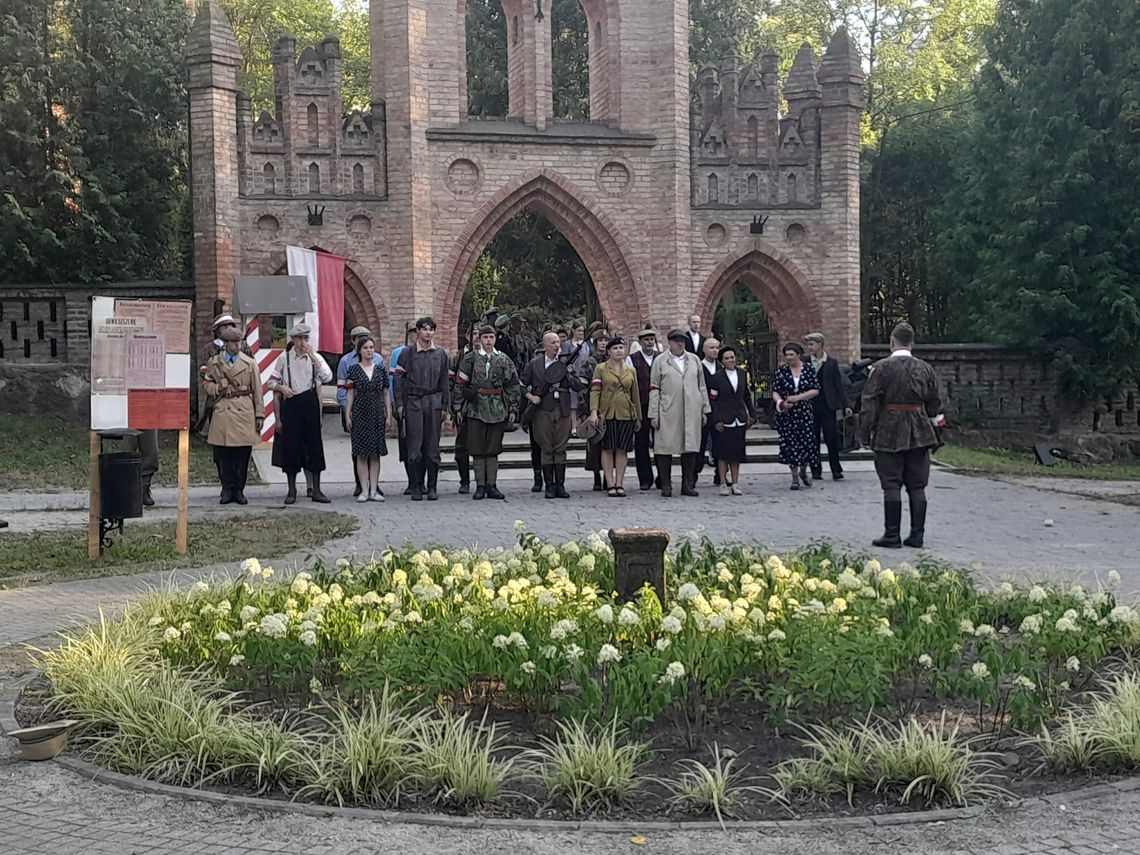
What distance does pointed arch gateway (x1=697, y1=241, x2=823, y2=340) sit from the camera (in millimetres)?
25984

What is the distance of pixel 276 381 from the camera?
48.1 feet

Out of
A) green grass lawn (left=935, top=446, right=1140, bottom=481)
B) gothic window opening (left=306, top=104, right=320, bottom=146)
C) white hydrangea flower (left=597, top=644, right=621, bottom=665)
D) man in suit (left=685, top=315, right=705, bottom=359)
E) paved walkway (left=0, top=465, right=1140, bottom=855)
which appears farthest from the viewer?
gothic window opening (left=306, top=104, right=320, bottom=146)

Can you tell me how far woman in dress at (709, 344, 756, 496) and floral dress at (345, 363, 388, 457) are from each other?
12.3ft

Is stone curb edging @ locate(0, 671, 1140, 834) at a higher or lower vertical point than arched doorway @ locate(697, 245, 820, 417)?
lower

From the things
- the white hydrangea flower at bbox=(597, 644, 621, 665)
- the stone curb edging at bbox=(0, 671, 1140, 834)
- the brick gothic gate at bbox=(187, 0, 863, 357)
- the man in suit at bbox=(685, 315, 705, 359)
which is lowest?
the stone curb edging at bbox=(0, 671, 1140, 834)

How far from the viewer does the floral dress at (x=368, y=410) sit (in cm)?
1477

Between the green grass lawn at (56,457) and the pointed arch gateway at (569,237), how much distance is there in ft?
18.2

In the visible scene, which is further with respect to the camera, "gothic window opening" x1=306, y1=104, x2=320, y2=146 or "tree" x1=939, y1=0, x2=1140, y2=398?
"tree" x1=939, y1=0, x2=1140, y2=398

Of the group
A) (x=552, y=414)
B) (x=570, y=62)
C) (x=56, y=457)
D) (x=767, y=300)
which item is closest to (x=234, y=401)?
(x=552, y=414)

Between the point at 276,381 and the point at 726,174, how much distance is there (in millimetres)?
13579

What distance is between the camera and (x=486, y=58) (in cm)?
3434

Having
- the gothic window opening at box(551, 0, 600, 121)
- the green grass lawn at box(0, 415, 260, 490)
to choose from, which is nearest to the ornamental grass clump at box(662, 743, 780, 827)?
the green grass lawn at box(0, 415, 260, 490)

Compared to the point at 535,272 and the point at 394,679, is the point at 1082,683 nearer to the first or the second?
the point at 394,679

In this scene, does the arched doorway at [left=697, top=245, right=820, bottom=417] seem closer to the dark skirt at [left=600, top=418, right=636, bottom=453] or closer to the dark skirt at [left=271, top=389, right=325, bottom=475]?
the dark skirt at [left=600, top=418, right=636, bottom=453]
